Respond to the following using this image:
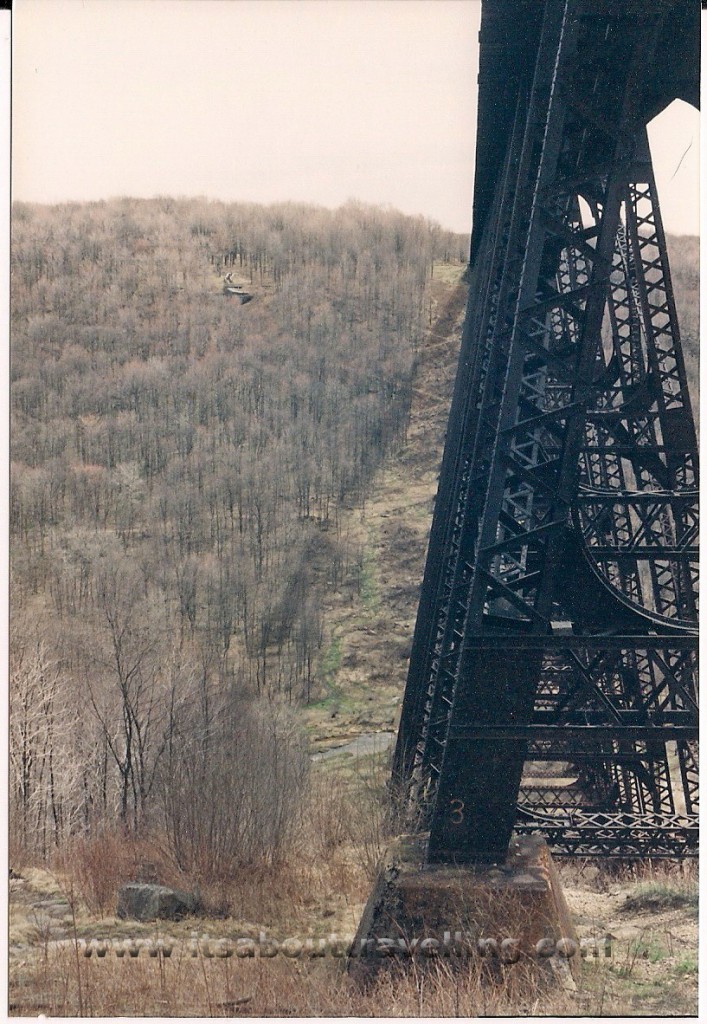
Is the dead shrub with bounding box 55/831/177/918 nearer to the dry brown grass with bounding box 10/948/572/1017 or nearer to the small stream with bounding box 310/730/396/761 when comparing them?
the dry brown grass with bounding box 10/948/572/1017

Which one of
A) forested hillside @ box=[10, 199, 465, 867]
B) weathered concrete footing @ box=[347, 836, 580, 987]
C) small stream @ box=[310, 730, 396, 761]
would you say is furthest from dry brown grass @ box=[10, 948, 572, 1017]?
small stream @ box=[310, 730, 396, 761]

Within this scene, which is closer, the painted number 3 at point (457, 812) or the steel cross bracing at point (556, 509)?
the steel cross bracing at point (556, 509)

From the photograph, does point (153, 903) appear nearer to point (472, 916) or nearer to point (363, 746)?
point (472, 916)

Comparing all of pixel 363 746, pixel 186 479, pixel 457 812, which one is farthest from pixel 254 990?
pixel 186 479

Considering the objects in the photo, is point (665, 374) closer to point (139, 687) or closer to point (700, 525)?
point (700, 525)

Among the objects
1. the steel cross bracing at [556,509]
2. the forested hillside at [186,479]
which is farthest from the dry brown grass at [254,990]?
the forested hillside at [186,479]

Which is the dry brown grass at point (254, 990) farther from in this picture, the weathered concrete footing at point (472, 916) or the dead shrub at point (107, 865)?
the dead shrub at point (107, 865)
